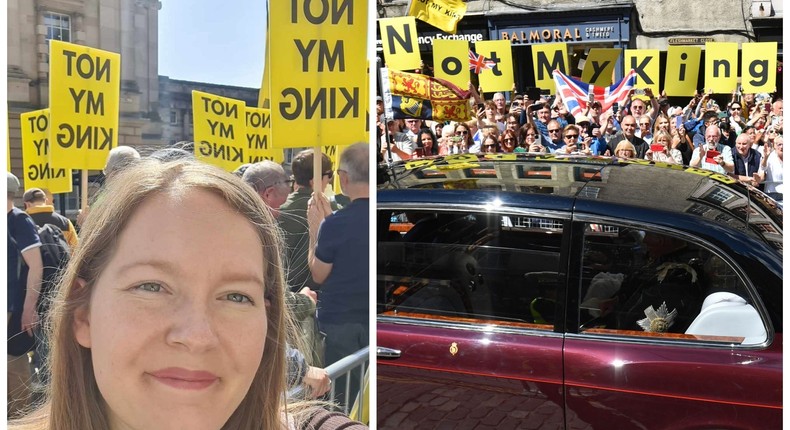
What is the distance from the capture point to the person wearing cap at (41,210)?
1812mm

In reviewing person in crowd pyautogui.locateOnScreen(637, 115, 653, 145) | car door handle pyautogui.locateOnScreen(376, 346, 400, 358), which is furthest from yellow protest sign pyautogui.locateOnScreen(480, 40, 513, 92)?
car door handle pyautogui.locateOnScreen(376, 346, 400, 358)

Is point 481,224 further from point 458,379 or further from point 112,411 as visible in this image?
point 112,411

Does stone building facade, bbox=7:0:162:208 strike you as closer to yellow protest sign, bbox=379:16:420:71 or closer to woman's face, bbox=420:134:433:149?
woman's face, bbox=420:134:433:149

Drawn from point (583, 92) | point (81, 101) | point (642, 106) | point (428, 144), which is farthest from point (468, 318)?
point (583, 92)

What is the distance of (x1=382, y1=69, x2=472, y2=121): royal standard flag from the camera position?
35.0 feet

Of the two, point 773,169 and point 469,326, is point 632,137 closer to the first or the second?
point 773,169

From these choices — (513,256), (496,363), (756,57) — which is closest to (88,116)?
(496,363)

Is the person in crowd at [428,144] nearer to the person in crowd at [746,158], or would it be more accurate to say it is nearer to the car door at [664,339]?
the person in crowd at [746,158]

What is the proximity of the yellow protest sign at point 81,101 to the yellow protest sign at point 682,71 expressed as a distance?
1144 cm

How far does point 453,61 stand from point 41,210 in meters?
10.1

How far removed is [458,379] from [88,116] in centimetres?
217

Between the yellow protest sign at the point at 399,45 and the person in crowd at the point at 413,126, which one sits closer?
the person in crowd at the point at 413,126

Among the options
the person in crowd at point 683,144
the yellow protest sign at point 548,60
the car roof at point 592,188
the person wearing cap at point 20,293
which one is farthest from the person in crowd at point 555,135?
the person wearing cap at point 20,293

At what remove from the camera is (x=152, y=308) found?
186cm
